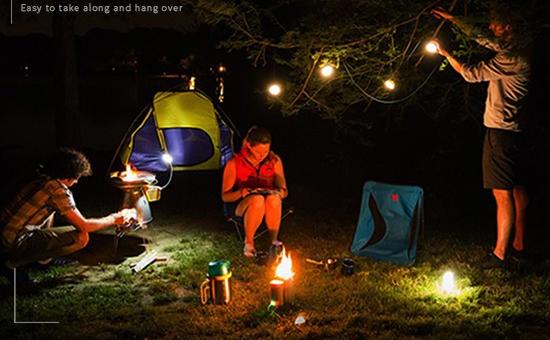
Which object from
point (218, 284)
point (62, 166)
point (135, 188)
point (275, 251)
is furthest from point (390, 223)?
point (62, 166)

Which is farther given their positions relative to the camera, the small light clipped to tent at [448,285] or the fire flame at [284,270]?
the small light clipped to tent at [448,285]

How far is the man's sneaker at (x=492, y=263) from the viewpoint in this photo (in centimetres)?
454

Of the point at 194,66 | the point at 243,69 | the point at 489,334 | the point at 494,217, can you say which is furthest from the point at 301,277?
the point at 194,66

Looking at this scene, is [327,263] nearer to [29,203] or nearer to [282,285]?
[282,285]

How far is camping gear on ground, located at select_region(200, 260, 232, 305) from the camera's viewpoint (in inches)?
155

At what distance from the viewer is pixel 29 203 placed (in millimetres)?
4188

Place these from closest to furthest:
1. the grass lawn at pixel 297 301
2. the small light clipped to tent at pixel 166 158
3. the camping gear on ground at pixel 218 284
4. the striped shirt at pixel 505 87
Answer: the grass lawn at pixel 297 301
the camping gear on ground at pixel 218 284
the striped shirt at pixel 505 87
the small light clipped to tent at pixel 166 158

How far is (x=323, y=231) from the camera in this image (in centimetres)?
582

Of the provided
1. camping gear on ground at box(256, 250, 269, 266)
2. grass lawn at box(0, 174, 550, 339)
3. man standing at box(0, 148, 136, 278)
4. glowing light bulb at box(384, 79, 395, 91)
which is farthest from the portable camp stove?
glowing light bulb at box(384, 79, 395, 91)

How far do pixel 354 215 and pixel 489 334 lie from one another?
9.45 feet

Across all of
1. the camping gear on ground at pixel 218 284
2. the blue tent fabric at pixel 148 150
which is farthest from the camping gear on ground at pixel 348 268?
the blue tent fabric at pixel 148 150

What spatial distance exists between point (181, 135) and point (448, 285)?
13.7 feet

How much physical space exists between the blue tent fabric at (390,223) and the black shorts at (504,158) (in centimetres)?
57

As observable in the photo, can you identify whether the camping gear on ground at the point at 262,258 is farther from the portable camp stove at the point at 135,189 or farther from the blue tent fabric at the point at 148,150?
the blue tent fabric at the point at 148,150
